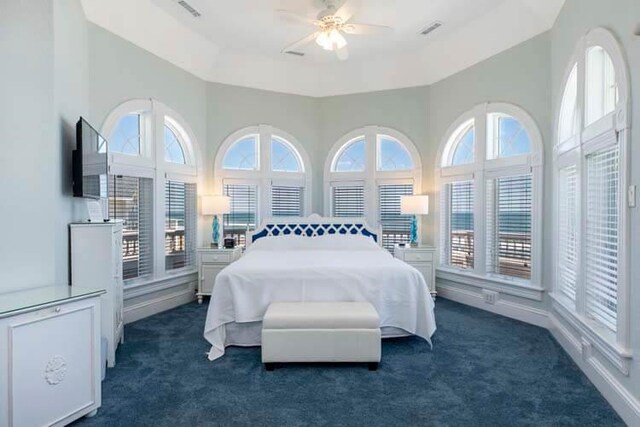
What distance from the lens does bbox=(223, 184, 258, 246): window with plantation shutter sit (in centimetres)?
626

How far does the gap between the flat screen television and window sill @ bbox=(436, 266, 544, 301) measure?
15.7 ft

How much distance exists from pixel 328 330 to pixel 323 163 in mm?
3886

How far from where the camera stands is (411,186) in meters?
6.30

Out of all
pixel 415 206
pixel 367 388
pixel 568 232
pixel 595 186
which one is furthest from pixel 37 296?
pixel 415 206

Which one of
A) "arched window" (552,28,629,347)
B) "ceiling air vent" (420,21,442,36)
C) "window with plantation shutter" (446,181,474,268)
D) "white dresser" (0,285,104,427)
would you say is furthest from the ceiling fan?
"white dresser" (0,285,104,427)

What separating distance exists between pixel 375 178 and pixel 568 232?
10.3 ft

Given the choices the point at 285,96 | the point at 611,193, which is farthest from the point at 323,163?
the point at 611,193

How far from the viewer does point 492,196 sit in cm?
514

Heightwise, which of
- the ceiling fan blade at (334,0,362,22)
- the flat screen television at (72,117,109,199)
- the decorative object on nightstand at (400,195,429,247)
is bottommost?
the decorative object on nightstand at (400,195,429,247)

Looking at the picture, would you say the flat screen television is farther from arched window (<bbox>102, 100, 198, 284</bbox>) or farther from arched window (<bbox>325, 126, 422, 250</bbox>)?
arched window (<bbox>325, 126, 422, 250</bbox>)

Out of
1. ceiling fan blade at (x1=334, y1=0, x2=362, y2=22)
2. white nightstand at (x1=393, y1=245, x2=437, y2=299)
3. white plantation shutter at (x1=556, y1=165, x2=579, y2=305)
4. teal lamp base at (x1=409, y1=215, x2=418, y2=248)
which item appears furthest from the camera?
teal lamp base at (x1=409, y1=215, x2=418, y2=248)

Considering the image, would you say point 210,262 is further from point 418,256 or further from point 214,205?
point 418,256

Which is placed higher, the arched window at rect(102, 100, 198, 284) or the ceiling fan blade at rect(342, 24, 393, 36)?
the ceiling fan blade at rect(342, 24, 393, 36)

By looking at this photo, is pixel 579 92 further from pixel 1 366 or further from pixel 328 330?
pixel 1 366
